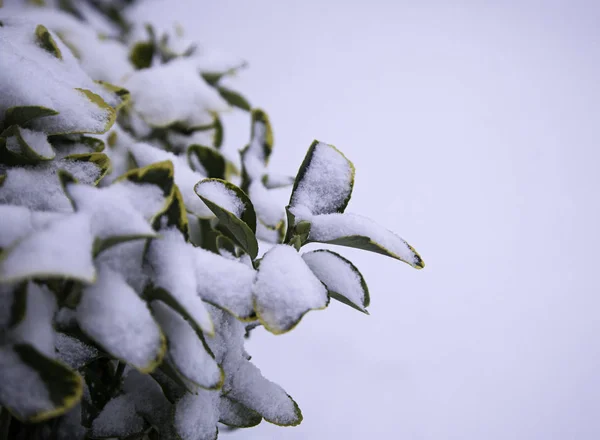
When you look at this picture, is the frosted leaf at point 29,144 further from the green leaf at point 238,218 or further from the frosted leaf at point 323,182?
the frosted leaf at point 323,182

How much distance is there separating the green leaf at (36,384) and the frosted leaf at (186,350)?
8 centimetres

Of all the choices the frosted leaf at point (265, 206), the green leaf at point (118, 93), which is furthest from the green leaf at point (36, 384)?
the green leaf at point (118, 93)

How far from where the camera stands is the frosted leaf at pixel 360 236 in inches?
18.3

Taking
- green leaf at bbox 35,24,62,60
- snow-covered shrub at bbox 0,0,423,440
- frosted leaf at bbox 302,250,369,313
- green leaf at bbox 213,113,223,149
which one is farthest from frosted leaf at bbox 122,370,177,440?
green leaf at bbox 213,113,223,149

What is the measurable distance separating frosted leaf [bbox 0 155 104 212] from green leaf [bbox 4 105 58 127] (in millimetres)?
56

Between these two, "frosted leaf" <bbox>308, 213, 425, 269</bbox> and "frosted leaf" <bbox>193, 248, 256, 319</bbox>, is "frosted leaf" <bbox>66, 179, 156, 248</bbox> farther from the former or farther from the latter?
"frosted leaf" <bbox>308, 213, 425, 269</bbox>

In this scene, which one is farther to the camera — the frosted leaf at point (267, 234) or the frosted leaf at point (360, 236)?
the frosted leaf at point (267, 234)

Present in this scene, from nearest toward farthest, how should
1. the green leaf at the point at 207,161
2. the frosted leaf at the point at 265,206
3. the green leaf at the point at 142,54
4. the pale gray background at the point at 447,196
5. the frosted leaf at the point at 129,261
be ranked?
the frosted leaf at the point at 129,261
the frosted leaf at the point at 265,206
the green leaf at the point at 207,161
the green leaf at the point at 142,54
the pale gray background at the point at 447,196

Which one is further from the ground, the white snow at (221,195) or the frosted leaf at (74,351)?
the white snow at (221,195)

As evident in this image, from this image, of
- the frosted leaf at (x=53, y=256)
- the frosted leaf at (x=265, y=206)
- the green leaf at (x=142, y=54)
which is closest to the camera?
the frosted leaf at (x=53, y=256)

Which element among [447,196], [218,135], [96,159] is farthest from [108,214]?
[447,196]

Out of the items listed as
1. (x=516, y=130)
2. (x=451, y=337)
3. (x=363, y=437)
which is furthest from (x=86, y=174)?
(x=516, y=130)

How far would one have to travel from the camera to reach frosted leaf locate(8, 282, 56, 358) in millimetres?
363

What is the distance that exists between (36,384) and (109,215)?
0.15 meters
